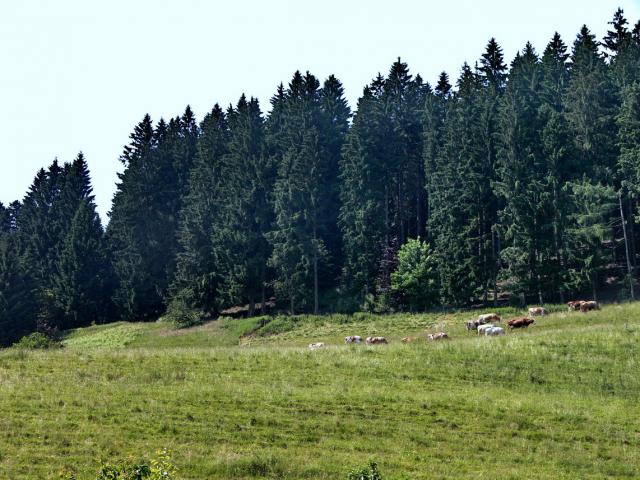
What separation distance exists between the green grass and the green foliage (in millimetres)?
28674

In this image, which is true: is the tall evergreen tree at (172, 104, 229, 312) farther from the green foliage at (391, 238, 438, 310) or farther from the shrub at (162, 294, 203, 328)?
the green foliage at (391, 238, 438, 310)

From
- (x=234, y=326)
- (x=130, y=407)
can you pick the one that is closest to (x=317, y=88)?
(x=234, y=326)

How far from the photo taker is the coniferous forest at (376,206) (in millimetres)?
65000

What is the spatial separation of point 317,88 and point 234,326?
43.1m

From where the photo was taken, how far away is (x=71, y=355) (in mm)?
32312

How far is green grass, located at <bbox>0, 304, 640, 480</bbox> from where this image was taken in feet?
63.0

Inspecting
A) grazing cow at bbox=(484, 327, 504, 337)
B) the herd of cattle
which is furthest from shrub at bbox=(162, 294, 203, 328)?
grazing cow at bbox=(484, 327, 504, 337)

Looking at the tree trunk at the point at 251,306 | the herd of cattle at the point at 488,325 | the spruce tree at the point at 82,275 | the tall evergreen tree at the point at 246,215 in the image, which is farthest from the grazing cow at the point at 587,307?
the spruce tree at the point at 82,275

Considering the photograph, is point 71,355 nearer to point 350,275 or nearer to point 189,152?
point 350,275

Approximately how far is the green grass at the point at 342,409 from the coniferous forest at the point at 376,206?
30.6 metres

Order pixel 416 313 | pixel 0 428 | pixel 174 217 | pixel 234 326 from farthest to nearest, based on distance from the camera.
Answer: pixel 174 217, pixel 234 326, pixel 416 313, pixel 0 428

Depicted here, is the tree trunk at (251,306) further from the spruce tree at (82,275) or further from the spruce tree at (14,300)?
the spruce tree at (82,275)

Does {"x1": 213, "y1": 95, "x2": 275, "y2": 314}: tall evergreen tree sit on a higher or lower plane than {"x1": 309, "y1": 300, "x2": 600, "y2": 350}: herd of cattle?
higher

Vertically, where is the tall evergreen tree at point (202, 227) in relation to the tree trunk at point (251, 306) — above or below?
above
